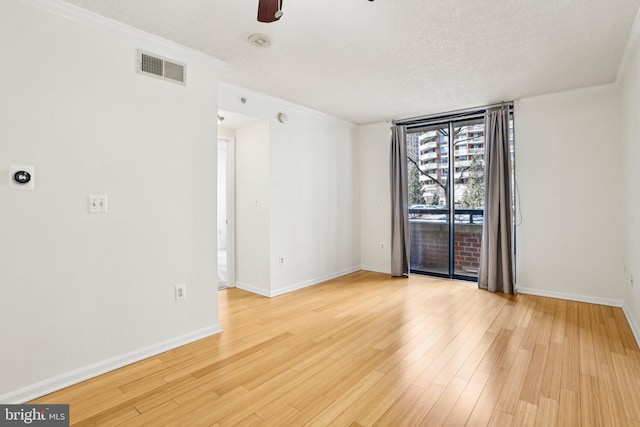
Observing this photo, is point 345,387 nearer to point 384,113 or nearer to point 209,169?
point 209,169

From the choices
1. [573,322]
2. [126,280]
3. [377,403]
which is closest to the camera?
[377,403]

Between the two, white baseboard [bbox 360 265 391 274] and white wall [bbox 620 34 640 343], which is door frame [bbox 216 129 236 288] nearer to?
white baseboard [bbox 360 265 391 274]

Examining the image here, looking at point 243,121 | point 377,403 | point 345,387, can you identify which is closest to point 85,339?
point 345,387

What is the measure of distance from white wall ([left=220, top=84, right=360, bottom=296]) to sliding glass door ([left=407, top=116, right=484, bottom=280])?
1.03m

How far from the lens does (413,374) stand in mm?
2213

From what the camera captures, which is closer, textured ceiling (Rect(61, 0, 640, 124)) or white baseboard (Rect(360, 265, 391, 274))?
textured ceiling (Rect(61, 0, 640, 124))

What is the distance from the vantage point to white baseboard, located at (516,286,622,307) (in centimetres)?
360

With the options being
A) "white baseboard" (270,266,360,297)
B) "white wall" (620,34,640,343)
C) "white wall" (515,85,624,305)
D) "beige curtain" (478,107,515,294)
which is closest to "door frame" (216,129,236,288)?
"white baseboard" (270,266,360,297)

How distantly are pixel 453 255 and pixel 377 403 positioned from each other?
3.46m

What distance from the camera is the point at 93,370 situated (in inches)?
87.5

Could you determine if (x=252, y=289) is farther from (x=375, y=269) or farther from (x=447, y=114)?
(x=447, y=114)

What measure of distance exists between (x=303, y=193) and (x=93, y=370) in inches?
120

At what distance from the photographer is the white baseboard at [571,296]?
142 inches

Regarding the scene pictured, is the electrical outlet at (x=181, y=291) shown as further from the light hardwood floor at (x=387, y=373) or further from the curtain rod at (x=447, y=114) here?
the curtain rod at (x=447, y=114)
